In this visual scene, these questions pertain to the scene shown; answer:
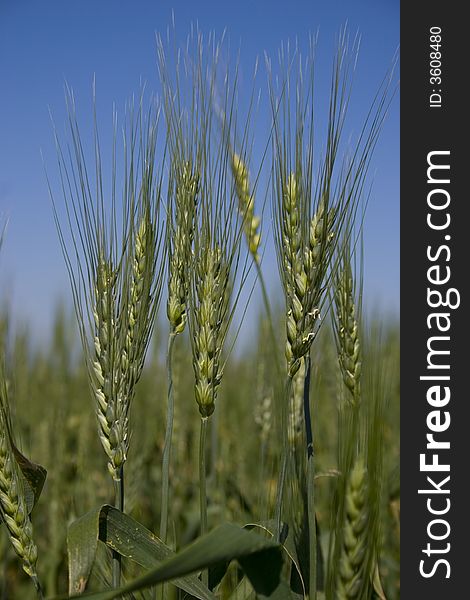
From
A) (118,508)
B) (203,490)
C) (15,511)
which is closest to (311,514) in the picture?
(203,490)

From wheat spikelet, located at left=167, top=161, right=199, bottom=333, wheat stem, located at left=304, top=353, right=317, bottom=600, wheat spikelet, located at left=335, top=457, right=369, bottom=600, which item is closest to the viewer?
Result: wheat spikelet, located at left=335, top=457, right=369, bottom=600

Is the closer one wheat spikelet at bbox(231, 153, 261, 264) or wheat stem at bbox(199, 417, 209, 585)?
wheat stem at bbox(199, 417, 209, 585)

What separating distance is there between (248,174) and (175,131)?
141mm

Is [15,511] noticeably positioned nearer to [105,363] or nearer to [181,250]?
[105,363]

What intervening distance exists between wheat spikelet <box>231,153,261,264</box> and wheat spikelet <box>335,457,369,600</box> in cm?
45

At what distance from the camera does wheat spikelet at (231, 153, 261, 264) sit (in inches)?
47.0

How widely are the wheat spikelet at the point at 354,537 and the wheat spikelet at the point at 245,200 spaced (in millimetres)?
452

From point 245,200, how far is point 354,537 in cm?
56

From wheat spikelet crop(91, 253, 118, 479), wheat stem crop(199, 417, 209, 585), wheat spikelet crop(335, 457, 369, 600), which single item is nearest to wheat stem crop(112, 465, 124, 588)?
wheat spikelet crop(91, 253, 118, 479)

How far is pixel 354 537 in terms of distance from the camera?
0.88 meters

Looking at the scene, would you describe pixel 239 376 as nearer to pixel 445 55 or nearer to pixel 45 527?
pixel 45 527

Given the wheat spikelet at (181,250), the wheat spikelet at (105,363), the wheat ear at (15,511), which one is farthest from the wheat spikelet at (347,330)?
the wheat ear at (15,511)

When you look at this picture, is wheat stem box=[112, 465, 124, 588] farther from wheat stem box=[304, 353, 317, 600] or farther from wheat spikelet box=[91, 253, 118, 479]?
wheat stem box=[304, 353, 317, 600]

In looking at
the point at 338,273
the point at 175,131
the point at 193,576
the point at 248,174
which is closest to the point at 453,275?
the point at 338,273
